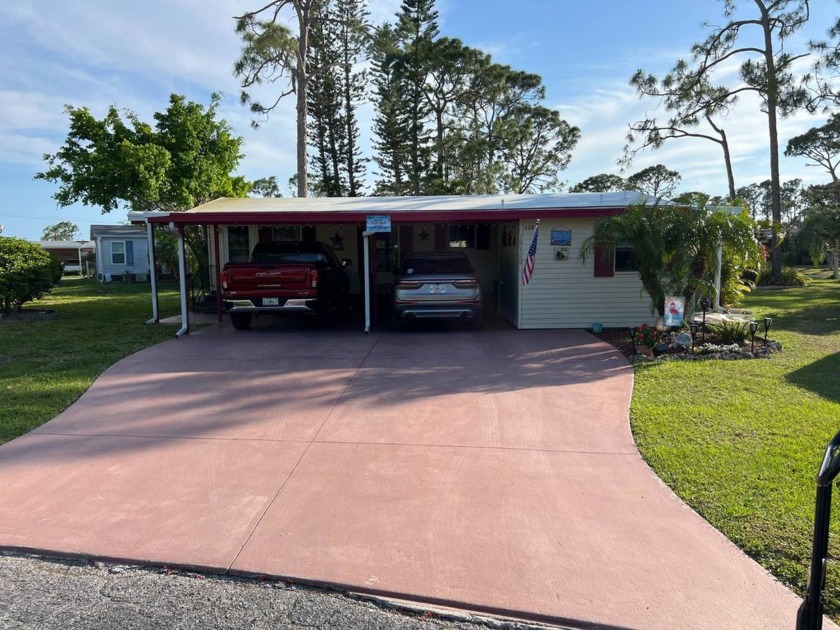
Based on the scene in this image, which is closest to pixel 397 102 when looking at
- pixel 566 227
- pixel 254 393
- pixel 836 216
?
pixel 836 216

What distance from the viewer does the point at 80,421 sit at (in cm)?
587

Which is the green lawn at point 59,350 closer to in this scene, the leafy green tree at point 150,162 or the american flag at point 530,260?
the leafy green tree at point 150,162

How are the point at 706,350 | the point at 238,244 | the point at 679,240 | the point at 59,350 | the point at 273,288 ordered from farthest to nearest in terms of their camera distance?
1. the point at 238,244
2. the point at 273,288
3. the point at 59,350
4. the point at 679,240
5. the point at 706,350

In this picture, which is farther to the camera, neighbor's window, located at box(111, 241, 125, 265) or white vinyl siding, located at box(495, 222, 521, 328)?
neighbor's window, located at box(111, 241, 125, 265)

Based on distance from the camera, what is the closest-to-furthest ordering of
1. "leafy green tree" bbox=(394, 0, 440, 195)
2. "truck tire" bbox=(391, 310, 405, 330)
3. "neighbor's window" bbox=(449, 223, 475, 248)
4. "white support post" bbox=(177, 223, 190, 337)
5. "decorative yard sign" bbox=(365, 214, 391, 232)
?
"decorative yard sign" bbox=(365, 214, 391, 232), "truck tire" bbox=(391, 310, 405, 330), "white support post" bbox=(177, 223, 190, 337), "neighbor's window" bbox=(449, 223, 475, 248), "leafy green tree" bbox=(394, 0, 440, 195)

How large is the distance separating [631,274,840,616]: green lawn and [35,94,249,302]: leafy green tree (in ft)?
43.8

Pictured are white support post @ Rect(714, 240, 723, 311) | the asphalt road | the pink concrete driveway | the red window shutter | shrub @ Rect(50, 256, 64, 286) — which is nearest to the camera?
the asphalt road

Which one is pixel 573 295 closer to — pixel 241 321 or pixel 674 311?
pixel 674 311

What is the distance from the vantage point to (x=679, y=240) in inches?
355

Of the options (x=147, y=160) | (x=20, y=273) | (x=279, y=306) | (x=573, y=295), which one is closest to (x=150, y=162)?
(x=147, y=160)

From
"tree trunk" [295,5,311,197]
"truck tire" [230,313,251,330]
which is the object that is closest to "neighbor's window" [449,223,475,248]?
"truck tire" [230,313,251,330]

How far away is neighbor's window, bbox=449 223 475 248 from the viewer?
1670cm

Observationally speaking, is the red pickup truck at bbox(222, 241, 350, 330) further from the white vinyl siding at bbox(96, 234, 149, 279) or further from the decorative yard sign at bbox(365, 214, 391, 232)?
the white vinyl siding at bbox(96, 234, 149, 279)

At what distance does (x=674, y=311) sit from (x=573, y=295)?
2.56 m
